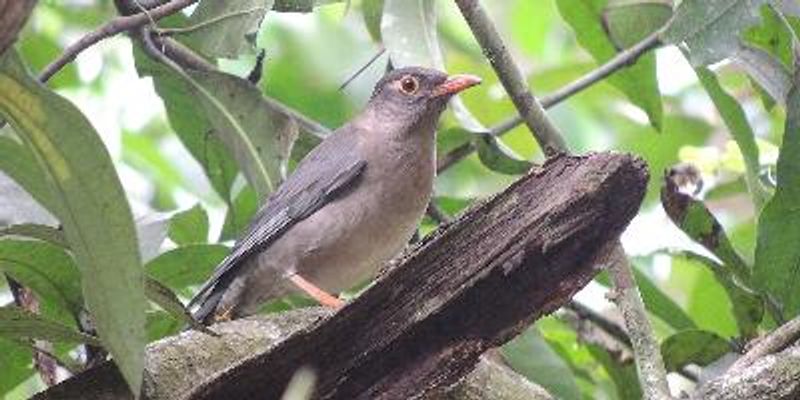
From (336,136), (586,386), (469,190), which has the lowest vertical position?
(586,386)

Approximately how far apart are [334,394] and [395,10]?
4.87ft

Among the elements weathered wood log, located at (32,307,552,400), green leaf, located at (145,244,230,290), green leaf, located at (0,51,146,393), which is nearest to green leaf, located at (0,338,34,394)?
green leaf, located at (145,244,230,290)

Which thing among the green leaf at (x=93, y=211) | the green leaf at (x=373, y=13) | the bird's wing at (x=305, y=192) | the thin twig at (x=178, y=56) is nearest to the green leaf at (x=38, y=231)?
the green leaf at (x=93, y=211)

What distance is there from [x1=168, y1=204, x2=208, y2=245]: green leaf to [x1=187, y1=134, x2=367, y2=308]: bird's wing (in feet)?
0.49

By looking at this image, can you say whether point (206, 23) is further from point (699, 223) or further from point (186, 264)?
point (699, 223)

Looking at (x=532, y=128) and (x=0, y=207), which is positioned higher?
(x=0, y=207)

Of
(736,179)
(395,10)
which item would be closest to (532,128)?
(395,10)

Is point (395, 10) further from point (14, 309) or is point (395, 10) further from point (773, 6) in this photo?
point (14, 309)

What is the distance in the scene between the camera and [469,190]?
5348 millimetres

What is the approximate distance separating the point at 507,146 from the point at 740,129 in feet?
3.63

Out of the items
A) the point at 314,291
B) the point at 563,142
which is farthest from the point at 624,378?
the point at 314,291

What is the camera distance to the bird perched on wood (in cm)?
383

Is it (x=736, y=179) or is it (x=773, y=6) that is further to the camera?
(x=736, y=179)

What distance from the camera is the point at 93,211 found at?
223cm
